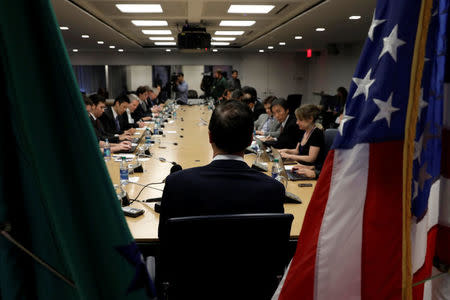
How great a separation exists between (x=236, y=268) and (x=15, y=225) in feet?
3.43

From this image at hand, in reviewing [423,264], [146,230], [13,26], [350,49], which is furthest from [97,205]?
[350,49]

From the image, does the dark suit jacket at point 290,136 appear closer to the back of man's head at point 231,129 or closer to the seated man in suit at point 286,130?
the seated man in suit at point 286,130

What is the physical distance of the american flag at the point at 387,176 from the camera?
0.78 meters

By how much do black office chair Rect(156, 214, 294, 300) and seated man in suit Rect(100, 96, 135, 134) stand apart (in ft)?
14.6

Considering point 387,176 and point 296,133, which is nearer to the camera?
point 387,176

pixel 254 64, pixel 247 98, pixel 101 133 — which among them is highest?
pixel 254 64

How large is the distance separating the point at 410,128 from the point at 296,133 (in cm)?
381

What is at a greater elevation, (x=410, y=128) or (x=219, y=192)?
(x=410, y=128)

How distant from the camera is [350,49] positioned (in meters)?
11.0

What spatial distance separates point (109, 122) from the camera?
18.9ft

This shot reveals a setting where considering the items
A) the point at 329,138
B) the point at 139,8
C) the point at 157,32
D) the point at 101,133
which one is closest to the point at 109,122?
the point at 101,133

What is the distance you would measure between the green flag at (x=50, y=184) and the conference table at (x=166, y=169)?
1263 millimetres

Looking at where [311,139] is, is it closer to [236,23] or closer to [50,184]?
[50,184]

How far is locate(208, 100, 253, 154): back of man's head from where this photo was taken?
1.66 meters
